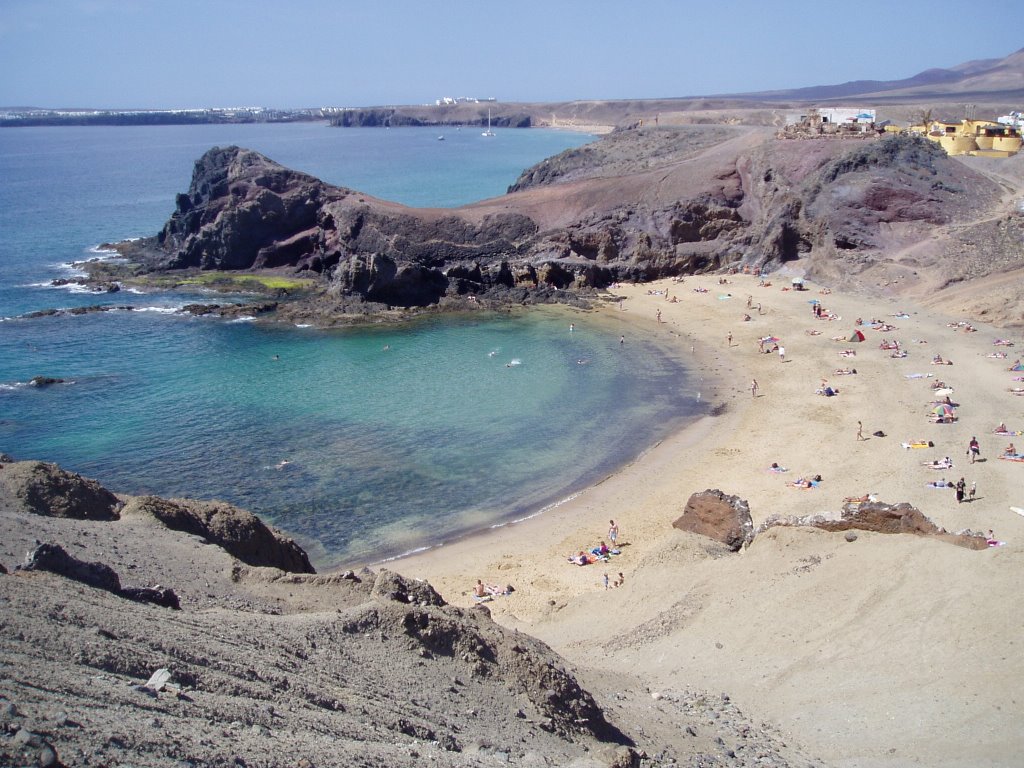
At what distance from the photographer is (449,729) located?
893 centimetres

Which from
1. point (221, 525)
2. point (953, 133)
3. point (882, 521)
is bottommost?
point (882, 521)

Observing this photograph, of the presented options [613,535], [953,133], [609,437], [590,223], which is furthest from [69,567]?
[953,133]

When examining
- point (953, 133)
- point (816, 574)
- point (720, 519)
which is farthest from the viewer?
point (953, 133)

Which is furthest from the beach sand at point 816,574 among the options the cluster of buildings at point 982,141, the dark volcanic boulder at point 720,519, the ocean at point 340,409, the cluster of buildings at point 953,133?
the cluster of buildings at point 982,141

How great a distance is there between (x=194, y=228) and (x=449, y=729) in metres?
51.5

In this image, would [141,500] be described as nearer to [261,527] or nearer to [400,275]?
[261,527]

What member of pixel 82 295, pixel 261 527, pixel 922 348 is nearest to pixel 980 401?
pixel 922 348

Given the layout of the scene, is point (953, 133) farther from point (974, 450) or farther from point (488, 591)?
point (488, 591)

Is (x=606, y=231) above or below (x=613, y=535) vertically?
above

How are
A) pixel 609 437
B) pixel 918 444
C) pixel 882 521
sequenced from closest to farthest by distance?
pixel 882 521 → pixel 918 444 → pixel 609 437

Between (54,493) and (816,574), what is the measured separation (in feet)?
42.3

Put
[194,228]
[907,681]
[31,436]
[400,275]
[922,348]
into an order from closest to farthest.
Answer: [907,681], [31,436], [922,348], [400,275], [194,228]

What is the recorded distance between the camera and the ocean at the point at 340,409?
24.0m

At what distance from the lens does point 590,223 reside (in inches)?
1998
